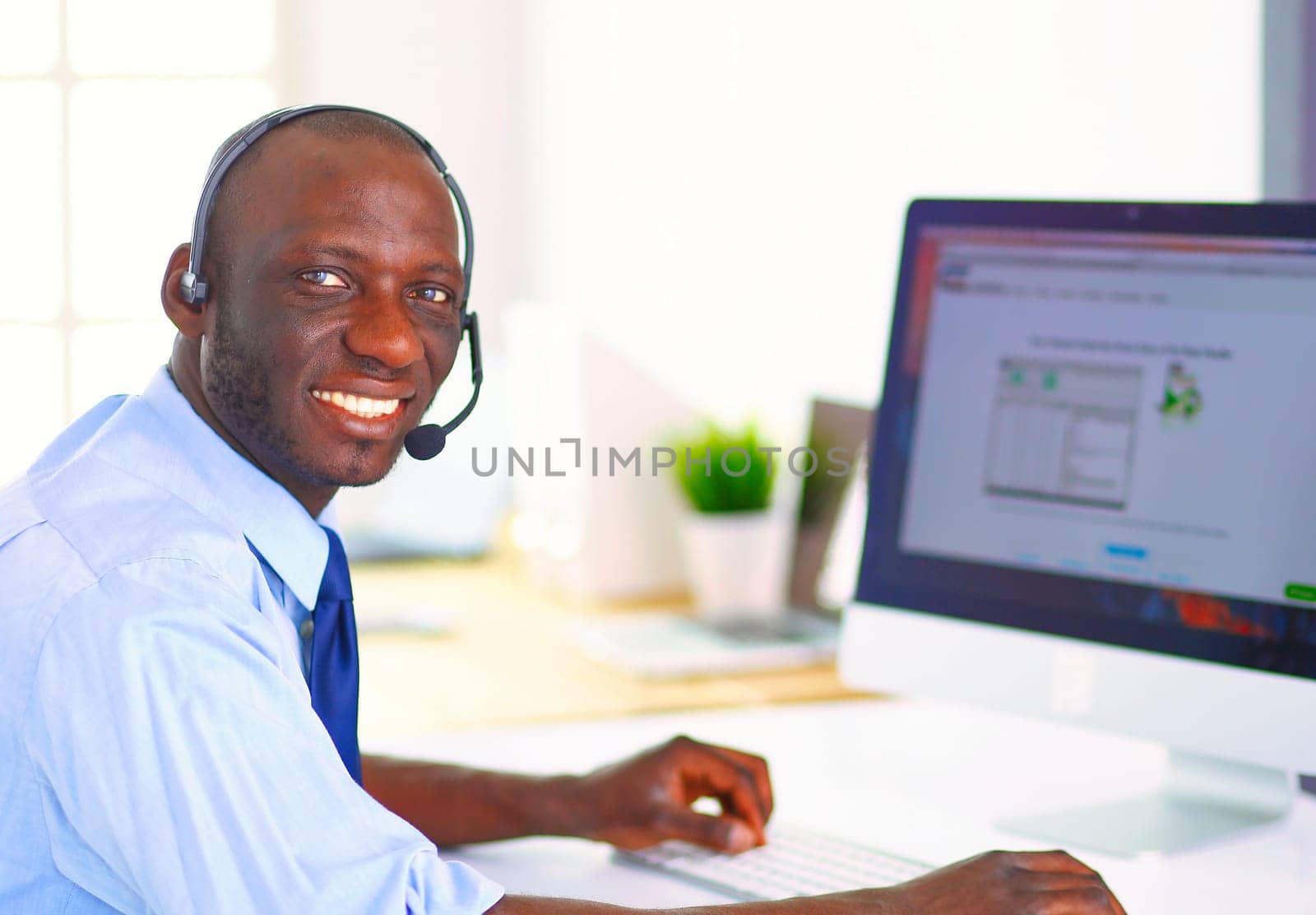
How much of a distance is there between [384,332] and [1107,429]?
0.56 meters

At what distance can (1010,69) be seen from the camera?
6.18 ft

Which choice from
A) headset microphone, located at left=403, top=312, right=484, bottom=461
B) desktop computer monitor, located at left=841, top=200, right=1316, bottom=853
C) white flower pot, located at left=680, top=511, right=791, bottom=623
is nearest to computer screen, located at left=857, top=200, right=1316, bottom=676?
desktop computer monitor, located at left=841, top=200, right=1316, bottom=853

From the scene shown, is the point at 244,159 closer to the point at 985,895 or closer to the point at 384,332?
→ the point at 384,332

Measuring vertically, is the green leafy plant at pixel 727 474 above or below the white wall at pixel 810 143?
below

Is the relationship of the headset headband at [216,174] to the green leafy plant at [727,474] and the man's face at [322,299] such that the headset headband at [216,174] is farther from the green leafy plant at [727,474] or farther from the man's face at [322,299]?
the green leafy plant at [727,474]

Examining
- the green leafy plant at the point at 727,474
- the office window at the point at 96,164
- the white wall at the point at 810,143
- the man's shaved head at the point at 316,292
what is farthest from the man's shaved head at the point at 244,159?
the office window at the point at 96,164

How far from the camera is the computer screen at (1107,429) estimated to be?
1132mm

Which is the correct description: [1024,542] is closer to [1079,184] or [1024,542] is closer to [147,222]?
[1079,184]

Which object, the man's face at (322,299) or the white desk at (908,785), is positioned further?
the white desk at (908,785)

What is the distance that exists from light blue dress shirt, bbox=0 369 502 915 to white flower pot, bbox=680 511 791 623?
1.21 meters

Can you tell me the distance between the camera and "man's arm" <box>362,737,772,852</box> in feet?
3.74

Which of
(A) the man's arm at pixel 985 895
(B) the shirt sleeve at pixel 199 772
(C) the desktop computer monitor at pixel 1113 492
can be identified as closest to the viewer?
(B) the shirt sleeve at pixel 199 772

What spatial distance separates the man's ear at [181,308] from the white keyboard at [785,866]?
48 centimetres

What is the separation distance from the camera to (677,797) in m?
1.15
